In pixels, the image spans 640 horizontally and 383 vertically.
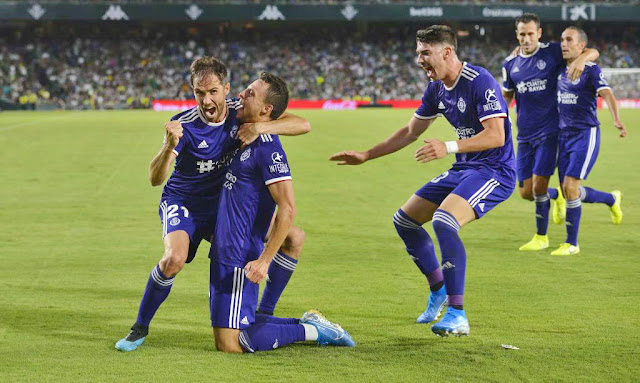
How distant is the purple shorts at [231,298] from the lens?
18.1 feet

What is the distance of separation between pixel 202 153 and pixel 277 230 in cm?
85

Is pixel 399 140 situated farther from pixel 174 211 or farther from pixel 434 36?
pixel 174 211

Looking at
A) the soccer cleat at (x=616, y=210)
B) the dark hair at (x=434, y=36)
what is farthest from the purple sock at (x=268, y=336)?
the soccer cleat at (x=616, y=210)

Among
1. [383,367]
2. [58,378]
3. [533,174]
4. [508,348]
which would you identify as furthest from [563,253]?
[58,378]

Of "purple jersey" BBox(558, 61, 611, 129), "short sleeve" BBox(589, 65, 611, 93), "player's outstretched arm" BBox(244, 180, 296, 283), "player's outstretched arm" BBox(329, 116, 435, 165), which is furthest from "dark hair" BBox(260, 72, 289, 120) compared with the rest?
"short sleeve" BBox(589, 65, 611, 93)

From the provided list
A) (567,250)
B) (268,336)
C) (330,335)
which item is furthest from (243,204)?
(567,250)

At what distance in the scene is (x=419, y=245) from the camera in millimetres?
6566

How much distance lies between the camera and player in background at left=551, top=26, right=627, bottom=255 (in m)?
9.41

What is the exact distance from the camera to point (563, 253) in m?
9.26

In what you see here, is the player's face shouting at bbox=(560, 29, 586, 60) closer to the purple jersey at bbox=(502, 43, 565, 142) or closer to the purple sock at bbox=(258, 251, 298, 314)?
the purple jersey at bbox=(502, 43, 565, 142)

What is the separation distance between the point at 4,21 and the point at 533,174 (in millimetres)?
49356

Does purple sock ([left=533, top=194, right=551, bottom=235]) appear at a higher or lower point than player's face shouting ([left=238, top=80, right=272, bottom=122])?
lower

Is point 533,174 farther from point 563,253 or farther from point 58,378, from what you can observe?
point 58,378

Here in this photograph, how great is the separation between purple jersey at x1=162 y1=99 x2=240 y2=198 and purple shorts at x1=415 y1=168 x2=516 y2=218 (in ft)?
5.05
